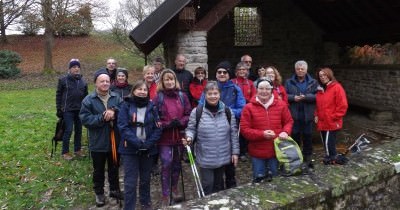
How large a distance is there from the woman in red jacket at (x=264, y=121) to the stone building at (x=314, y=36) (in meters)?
4.59

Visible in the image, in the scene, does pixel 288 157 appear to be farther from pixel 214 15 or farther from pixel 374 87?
pixel 374 87

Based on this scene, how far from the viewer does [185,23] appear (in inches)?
253

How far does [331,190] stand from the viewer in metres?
2.95

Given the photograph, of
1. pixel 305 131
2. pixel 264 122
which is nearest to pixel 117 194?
pixel 264 122

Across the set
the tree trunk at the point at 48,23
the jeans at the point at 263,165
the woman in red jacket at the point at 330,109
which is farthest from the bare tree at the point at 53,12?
the jeans at the point at 263,165

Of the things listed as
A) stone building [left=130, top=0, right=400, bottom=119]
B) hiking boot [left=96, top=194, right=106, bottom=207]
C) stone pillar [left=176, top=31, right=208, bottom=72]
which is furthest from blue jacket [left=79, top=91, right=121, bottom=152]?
stone building [left=130, top=0, right=400, bottom=119]

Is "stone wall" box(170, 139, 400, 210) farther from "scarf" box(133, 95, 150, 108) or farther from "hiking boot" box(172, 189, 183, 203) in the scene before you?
Answer: "hiking boot" box(172, 189, 183, 203)

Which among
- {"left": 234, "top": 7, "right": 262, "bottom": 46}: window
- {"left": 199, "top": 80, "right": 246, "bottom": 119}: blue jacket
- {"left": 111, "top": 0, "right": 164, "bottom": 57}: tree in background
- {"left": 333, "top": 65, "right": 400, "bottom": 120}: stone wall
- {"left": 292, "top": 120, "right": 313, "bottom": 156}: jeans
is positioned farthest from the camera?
{"left": 111, "top": 0, "right": 164, "bottom": 57}: tree in background

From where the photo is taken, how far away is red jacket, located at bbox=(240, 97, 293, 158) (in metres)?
4.15

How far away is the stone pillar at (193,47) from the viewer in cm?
653

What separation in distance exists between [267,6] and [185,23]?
21.8 feet

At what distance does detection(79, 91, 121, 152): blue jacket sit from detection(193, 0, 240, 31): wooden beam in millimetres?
2567

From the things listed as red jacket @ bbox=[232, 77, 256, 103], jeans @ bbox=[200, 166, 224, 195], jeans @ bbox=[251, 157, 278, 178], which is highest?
red jacket @ bbox=[232, 77, 256, 103]

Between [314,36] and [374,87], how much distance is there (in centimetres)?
306
